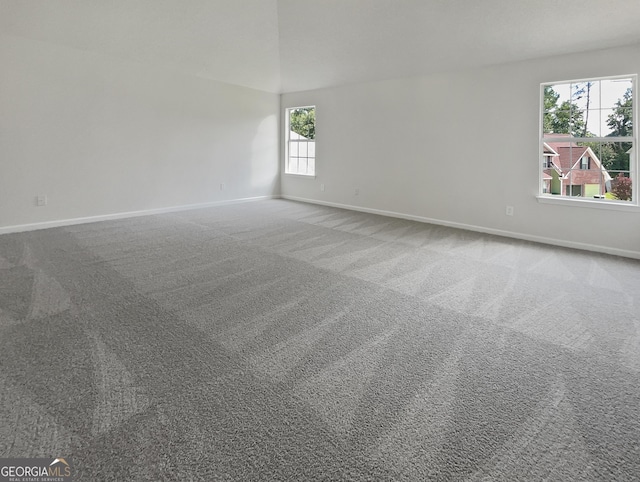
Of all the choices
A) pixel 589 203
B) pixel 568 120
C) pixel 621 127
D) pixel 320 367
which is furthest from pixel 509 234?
pixel 320 367

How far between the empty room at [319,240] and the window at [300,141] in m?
0.07

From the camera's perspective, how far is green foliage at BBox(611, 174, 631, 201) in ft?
13.1

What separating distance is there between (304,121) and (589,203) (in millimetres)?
5332

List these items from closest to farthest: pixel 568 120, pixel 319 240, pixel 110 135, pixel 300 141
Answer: pixel 568 120 < pixel 319 240 < pixel 110 135 < pixel 300 141

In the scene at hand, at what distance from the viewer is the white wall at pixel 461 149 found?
421cm

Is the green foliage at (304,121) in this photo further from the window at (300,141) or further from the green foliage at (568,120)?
the green foliage at (568,120)

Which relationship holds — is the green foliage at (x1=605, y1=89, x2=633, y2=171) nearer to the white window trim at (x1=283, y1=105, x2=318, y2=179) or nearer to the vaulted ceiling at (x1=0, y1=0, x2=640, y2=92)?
the vaulted ceiling at (x1=0, y1=0, x2=640, y2=92)

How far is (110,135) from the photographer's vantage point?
17.5 feet

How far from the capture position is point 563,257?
392 centimetres

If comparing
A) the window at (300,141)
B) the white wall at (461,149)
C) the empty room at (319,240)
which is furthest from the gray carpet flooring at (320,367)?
the window at (300,141)

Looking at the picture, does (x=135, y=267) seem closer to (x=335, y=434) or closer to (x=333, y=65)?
(x=335, y=434)

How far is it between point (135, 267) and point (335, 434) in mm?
2728

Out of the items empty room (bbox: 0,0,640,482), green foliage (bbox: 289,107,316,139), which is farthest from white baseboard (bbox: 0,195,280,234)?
green foliage (bbox: 289,107,316,139)

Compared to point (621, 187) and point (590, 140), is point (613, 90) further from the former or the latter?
point (621, 187)
